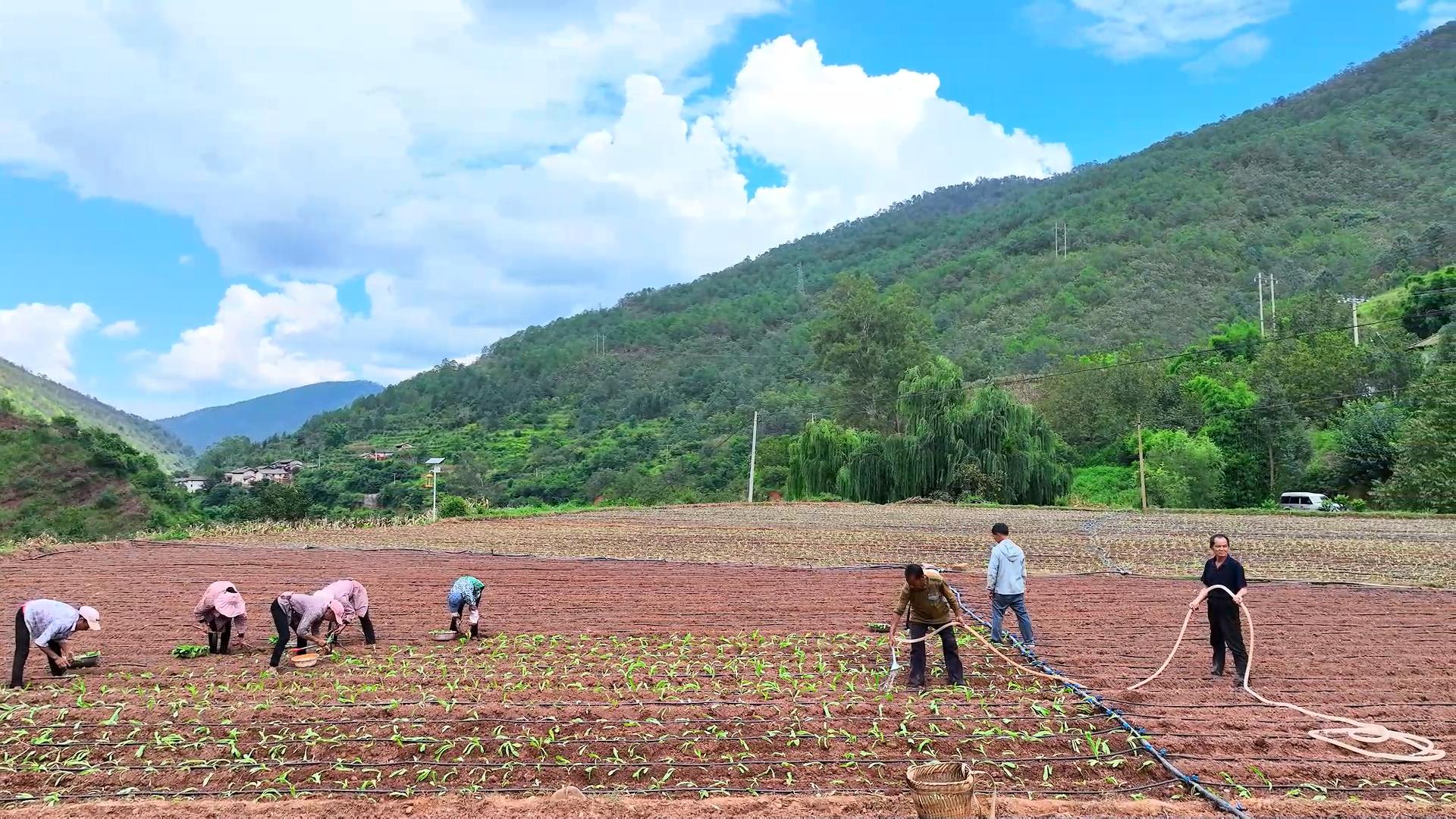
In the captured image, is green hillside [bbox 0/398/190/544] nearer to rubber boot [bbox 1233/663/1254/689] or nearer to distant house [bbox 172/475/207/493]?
distant house [bbox 172/475/207/493]

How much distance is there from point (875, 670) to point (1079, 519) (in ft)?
76.1

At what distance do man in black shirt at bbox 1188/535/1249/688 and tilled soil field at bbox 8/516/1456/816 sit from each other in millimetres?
357

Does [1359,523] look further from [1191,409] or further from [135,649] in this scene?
[135,649]

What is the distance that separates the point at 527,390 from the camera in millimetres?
99500

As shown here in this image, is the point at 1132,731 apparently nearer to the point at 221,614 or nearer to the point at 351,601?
the point at 351,601

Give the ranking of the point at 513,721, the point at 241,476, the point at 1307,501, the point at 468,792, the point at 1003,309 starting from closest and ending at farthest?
the point at 468,792 < the point at 513,721 < the point at 1307,501 < the point at 241,476 < the point at 1003,309

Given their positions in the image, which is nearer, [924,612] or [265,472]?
[924,612]

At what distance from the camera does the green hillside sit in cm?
3953

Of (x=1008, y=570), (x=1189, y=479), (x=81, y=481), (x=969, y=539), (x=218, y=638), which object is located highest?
(x=81, y=481)

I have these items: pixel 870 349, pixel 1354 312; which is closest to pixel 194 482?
pixel 870 349

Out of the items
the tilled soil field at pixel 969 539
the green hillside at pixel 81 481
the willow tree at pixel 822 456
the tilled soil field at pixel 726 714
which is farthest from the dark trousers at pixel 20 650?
the willow tree at pixel 822 456

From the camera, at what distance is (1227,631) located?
850cm

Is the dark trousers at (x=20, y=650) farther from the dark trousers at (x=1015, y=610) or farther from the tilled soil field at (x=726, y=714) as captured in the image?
the dark trousers at (x=1015, y=610)

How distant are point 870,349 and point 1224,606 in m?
50.2
